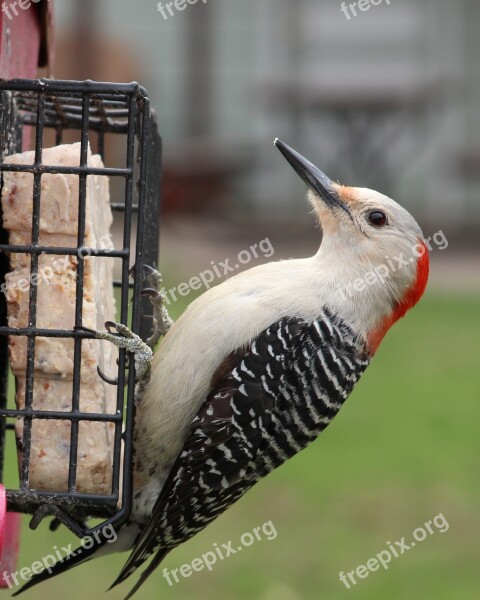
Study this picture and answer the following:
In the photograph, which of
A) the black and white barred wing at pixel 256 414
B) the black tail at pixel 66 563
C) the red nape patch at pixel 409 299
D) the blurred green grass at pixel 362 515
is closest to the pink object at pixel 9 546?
the black tail at pixel 66 563

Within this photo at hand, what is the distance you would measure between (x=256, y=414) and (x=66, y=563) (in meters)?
0.93

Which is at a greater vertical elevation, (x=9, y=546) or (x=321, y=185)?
(x=321, y=185)

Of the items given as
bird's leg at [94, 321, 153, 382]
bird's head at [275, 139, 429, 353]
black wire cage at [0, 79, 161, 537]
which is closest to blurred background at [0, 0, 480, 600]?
bird's head at [275, 139, 429, 353]

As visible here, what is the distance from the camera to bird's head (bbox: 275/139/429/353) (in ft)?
14.4

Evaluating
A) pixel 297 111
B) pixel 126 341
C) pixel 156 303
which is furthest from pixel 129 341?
pixel 297 111

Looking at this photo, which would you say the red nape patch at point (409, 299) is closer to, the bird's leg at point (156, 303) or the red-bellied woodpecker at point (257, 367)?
the red-bellied woodpecker at point (257, 367)

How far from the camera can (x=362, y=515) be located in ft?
25.5

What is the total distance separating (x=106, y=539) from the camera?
4.30 m

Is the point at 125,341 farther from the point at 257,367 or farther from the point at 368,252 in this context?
the point at 368,252

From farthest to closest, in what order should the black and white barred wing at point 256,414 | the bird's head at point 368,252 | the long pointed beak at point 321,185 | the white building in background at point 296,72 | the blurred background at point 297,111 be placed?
the white building in background at point 296,72, the blurred background at point 297,111, the long pointed beak at point 321,185, the bird's head at point 368,252, the black and white barred wing at point 256,414

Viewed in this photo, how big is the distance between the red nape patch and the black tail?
1.32 m

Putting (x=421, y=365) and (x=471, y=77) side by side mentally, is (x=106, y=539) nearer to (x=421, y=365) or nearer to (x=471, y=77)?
(x=421, y=365)

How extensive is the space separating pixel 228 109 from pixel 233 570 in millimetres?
13430

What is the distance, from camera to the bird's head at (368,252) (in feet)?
14.4
